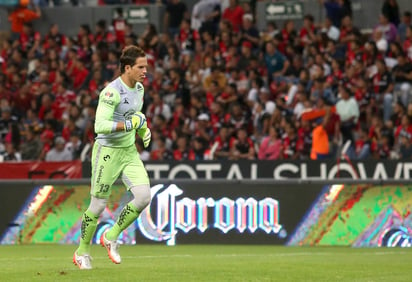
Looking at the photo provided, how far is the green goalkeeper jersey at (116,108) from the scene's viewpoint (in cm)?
1344

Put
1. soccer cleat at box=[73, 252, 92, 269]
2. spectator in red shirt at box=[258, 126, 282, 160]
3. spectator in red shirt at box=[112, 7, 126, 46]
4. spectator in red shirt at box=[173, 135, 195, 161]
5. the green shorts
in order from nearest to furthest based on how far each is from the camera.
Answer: soccer cleat at box=[73, 252, 92, 269]
the green shorts
spectator in red shirt at box=[258, 126, 282, 160]
spectator in red shirt at box=[173, 135, 195, 161]
spectator in red shirt at box=[112, 7, 126, 46]

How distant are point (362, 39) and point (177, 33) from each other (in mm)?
6012

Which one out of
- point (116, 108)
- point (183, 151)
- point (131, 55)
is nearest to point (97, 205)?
point (116, 108)

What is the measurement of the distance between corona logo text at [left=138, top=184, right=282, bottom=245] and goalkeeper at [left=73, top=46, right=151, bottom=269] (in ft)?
18.1

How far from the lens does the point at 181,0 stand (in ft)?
110

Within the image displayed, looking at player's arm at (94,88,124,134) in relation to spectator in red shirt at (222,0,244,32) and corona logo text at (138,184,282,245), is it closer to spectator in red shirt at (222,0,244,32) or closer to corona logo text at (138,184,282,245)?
corona logo text at (138,184,282,245)

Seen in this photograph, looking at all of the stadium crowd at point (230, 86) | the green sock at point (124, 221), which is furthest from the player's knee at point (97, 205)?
the stadium crowd at point (230, 86)

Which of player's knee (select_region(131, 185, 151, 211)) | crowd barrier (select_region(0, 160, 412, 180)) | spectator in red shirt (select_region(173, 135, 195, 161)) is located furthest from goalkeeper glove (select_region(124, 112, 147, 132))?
spectator in red shirt (select_region(173, 135, 195, 161))

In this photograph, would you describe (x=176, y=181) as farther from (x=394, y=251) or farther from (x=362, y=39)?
(x=362, y=39)

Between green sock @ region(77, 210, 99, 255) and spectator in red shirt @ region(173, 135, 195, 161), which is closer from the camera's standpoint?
green sock @ region(77, 210, 99, 255)

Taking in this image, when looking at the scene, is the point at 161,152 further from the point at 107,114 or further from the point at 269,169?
the point at 107,114

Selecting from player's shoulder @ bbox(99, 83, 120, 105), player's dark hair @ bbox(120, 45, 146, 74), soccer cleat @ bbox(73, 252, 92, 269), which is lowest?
soccer cleat @ bbox(73, 252, 92, 269)

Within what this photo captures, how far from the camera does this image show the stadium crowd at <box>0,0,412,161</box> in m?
24.8

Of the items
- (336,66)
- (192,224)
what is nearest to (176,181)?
(192,224)
